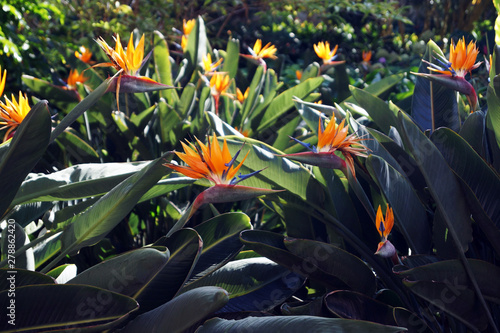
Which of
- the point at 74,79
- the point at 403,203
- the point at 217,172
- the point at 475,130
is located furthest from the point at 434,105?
the point at 74,79

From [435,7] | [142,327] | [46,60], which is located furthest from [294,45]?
[142,327]

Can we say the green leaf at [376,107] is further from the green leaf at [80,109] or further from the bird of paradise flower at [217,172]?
the green leaf at [80,109]

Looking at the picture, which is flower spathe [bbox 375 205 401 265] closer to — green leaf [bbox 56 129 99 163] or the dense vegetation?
the dense vegetation

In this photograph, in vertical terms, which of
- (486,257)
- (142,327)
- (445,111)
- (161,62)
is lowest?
(486,257)

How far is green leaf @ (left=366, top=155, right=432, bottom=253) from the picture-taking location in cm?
107

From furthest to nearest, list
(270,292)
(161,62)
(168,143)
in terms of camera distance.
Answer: (161,62)
(168,143)
(270,292)

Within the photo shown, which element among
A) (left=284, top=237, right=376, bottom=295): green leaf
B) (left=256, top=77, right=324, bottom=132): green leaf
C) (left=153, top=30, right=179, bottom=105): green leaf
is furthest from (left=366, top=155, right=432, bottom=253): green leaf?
(left=153, top=30, right=179, bottom=105): green leaf

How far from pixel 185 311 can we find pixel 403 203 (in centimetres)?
58

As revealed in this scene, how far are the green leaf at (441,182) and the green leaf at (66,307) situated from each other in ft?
2.11

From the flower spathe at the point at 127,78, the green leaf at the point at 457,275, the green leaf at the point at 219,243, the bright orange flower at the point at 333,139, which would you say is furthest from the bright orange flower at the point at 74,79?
the green leaf at the point at 457,275

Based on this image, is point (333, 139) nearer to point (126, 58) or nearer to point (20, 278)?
point (126, 58)

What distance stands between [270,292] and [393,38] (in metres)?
5.43

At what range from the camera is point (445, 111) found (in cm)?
150

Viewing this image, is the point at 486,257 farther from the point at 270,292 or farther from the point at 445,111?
the point at 270,292
